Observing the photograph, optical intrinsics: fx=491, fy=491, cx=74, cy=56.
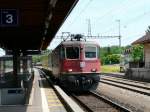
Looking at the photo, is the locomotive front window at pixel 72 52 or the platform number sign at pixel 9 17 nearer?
the platform number sign at pixel 9 17

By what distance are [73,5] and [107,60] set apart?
109 metres

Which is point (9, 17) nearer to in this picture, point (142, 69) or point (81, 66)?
point (81, 66)

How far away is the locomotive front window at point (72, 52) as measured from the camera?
27.8m

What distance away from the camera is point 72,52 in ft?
91.6

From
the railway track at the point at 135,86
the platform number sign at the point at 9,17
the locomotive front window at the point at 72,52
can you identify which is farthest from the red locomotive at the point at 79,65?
the platform number sign at the point at 9,17

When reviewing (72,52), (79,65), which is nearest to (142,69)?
(72,52)

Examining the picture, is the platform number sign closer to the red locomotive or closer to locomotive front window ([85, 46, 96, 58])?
the red locomotive

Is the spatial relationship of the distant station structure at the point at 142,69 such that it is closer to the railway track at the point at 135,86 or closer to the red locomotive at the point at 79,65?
the railway track at the point at 135,86

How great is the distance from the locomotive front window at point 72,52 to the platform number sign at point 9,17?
1298 centimetres

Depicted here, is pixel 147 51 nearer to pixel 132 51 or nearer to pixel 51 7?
pixel 132 51

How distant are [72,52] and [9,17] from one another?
1314 centimetres

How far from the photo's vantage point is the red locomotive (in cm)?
2698

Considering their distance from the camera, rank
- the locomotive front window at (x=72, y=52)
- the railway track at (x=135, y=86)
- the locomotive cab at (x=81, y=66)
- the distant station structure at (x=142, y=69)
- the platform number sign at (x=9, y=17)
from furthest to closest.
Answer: the distant station structure at (x=142, y=69) → the railway track at (x=135, y=86) → the locomotive front window at (x=72, y=52) → the locomotive cab at (x=81, y=66) → the platform number sign at (x=9, y=17)

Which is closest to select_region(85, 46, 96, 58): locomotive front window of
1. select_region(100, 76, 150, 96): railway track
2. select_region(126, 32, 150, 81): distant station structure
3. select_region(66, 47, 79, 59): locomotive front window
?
select_region(66, 47, 79, 59): locomotive front window
